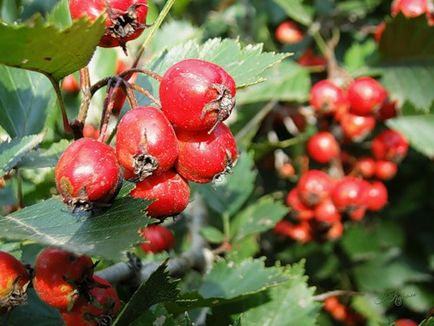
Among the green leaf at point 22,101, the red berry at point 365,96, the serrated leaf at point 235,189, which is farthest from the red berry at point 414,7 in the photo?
the green leaf at point 22,101

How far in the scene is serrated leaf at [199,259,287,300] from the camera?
1551 mm

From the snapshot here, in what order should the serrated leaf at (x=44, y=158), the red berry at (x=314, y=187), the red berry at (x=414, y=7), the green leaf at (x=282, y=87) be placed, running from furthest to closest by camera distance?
A: the red berry at (x=314, y=187)
the green leaf at (x=282, y=87)
the red berry at (x=414, y=7)
the serrated leaf at (x=44, y=158)

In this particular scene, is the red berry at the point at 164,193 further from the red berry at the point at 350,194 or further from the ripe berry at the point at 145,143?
the red berry at the point at 350,194

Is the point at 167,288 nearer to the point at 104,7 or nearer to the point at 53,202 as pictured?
the point at 53,202

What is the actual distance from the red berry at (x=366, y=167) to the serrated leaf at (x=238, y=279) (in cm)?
120

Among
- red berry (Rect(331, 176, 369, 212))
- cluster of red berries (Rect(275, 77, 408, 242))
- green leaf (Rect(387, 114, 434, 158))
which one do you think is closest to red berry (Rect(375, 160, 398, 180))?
cluster of red berries (Rect(275, 77, 408, 242))

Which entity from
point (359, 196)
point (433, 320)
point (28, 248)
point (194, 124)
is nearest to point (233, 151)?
point (194, 124)

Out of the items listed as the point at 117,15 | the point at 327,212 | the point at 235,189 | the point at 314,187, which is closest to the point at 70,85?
the point at 235,189

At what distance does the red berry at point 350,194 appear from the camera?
2564 mm

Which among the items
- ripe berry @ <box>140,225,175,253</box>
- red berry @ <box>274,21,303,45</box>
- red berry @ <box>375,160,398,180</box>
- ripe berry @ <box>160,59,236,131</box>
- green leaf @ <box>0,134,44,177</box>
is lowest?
red berry @ <box>375,160,398,180</box>

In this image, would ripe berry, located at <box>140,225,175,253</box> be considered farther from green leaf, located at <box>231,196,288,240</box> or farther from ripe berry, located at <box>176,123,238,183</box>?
ripe berry, located at <box>176,123,238,183</box>

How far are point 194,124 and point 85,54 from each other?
201 millimetres

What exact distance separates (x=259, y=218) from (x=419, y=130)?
723 millimetres

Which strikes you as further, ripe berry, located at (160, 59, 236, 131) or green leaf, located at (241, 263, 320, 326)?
green leaf, located at (241, 263, 320, 326)
